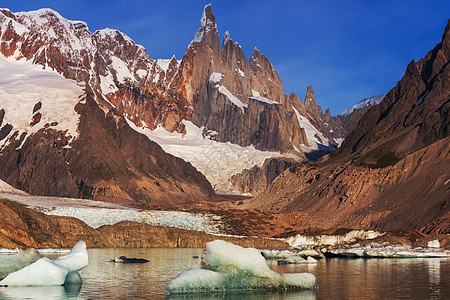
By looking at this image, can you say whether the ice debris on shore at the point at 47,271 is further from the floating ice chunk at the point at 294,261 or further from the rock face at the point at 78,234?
the rock face at the point at 78,234

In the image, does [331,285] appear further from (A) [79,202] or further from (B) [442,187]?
(A) [79,202]

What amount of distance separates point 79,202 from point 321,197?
74.3 meters

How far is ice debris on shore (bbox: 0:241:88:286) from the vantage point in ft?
117

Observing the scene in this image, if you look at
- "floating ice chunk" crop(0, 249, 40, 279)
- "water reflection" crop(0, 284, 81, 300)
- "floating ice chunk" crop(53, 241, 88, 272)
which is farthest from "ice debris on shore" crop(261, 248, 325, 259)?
"floating ice chunk" crop(53, 241, 88, 272)

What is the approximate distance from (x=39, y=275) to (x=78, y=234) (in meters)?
61.8

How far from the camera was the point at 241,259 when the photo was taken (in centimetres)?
3328

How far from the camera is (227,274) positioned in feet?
111

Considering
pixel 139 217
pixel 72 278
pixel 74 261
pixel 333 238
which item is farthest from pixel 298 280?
pixel 139 217

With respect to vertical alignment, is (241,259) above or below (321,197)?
below

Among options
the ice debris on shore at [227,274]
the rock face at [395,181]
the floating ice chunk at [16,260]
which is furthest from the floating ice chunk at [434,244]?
the floating ice chunk at [16,260]

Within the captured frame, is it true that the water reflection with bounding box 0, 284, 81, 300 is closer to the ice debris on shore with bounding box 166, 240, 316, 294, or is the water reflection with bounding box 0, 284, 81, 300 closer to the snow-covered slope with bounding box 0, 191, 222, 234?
the ice debris on shore with bounding box 166, 240, 316, 294

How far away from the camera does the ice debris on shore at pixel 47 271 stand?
1409 inches

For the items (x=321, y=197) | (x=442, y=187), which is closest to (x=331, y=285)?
(x=442, y=187)

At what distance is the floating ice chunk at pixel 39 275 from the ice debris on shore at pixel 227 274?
7149mm
